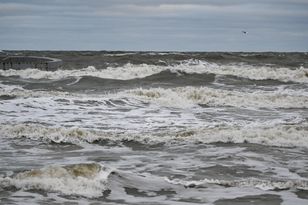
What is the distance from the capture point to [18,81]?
1008 inches

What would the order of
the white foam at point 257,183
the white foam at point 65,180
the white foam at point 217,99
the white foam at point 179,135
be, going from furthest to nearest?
the white foam at point 217,99, the white foam at point 179,135, the white foam at point 257,183, the white foam at point 65,180

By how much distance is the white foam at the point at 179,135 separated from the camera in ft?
33.2

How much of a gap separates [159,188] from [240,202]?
1110 mm

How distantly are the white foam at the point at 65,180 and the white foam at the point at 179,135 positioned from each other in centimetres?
319

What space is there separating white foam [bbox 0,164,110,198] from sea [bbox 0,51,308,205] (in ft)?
0.04

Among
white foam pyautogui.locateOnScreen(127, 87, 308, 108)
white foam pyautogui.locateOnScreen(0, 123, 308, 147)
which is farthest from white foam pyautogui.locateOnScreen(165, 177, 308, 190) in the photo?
white foam pyautogui.locateOnScreen(127, 87, 308, 108)

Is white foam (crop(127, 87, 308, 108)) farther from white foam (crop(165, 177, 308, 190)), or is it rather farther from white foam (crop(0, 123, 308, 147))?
white foam (crop(165, 177, 308, 190))

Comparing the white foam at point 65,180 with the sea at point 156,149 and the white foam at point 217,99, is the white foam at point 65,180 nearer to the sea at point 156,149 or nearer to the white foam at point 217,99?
the sea at point 156,149

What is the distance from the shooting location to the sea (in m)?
6.39

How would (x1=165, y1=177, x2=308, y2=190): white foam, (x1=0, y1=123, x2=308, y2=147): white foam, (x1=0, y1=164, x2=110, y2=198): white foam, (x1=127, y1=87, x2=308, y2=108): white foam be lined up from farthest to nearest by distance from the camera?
(x1=127, y1=87, x2=308, y2=108): white foam → (x1=0, y1=123, x2=308, y2=147): white foam → (x1=165, y1=177, x2=308, y2=190): white foam → (x1=0, y1=164, x2=110, y2=198): white foam

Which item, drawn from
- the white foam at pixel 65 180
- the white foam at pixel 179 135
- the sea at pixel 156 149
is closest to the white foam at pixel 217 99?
the sea at pixel 156 149

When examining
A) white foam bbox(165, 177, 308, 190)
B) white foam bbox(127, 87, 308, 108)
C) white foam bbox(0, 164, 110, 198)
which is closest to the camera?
white foam bbox(0, 164, 110, 198)

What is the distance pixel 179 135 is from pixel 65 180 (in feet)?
14.4

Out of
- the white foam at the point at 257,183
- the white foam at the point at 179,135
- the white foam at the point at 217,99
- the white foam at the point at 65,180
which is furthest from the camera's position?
the white foam at the point at 217,99
